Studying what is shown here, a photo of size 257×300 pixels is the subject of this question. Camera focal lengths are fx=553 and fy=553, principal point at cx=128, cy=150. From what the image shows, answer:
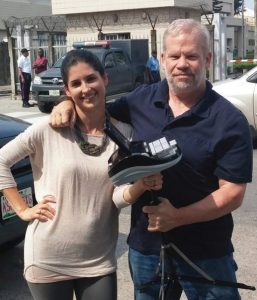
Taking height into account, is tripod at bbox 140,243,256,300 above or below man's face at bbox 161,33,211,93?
below

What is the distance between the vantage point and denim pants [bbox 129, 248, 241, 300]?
2318 millimetres

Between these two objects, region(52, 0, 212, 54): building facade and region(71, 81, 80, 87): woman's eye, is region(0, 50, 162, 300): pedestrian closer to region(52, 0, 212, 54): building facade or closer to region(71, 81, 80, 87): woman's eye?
region(71, 81, 80, 87): woman's eye

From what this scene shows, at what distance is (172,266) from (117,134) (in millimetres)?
636

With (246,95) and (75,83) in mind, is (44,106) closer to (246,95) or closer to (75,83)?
(246,95)

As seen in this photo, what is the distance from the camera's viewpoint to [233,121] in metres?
2.17

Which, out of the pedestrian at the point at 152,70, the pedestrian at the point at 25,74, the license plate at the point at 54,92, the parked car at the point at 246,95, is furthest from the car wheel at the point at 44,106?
the parked car at the point at 246,95

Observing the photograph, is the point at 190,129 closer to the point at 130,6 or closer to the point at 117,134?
the point at 117,134

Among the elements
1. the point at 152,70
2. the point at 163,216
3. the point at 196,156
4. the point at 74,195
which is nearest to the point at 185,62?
the point at 196,156

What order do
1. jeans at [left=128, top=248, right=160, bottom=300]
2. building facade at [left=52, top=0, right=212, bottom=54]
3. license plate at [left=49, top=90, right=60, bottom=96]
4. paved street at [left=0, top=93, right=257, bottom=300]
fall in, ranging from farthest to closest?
building facade at [left=52, top=0, right=212, bottom=54] < license plate at [left=49, top=90, right=60, bottom=96] < paved street at [left=0, top=93, right=257, bottom=300] < jeans at [left=128, top=248, right=160, bottom=300]

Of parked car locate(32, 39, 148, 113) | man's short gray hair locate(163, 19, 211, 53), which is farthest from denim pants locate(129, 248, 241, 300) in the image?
parked car locate(32, 39, 148, 113)

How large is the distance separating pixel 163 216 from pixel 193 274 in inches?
14.5

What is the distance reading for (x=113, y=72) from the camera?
1633 cm

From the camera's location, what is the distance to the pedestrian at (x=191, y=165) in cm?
216

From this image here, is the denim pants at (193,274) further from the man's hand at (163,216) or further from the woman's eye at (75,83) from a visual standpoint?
the woman's eye at (75,83)
